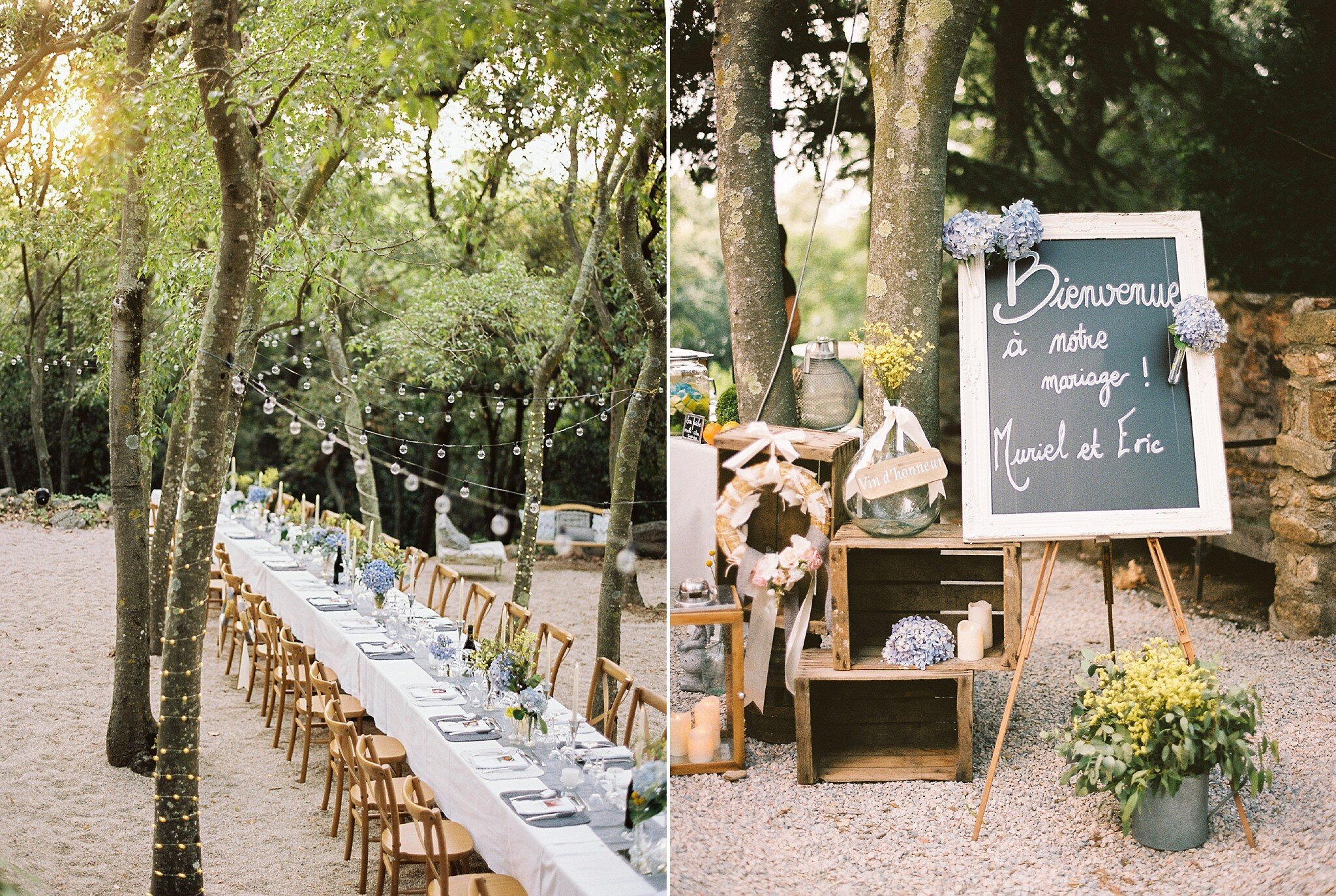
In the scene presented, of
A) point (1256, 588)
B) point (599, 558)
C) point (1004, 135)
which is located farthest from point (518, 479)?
point (1256, 588)

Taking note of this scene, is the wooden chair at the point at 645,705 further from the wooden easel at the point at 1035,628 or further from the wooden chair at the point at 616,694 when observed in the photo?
the wooden easel at the point at 1035,628

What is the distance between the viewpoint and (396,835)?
3.53m

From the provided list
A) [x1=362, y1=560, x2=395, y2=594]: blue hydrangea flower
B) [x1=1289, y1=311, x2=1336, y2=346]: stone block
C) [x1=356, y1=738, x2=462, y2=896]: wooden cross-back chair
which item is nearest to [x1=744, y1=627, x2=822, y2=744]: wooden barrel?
[x1=356, y1=738, x2=462, y2=896]: wooden cross-back chair

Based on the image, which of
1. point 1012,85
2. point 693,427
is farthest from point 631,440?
point 1012,85

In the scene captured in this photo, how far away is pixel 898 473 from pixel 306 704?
10.5 feet

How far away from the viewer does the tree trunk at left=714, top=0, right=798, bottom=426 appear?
166 inches

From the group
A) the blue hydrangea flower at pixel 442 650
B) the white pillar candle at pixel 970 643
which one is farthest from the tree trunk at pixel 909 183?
the blue hydrangea flower at pixel 442 650

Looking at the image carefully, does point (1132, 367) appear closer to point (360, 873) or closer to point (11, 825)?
point (360, 873)

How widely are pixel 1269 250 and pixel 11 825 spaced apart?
276 inches

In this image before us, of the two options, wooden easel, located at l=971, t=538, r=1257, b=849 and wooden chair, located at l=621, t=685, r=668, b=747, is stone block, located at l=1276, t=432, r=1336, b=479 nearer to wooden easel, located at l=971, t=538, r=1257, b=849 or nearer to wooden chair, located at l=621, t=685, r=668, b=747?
wooden easel, located at l=971, t=538, r=1257, b=849

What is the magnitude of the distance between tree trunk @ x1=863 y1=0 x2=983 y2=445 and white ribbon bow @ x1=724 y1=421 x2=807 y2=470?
420 millimetres

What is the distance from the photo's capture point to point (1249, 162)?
6.44 meters

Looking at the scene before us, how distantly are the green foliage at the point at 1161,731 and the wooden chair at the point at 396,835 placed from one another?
1957 millimetres

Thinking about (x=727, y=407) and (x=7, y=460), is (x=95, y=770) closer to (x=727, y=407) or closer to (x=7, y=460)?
(x=7, y=460)
